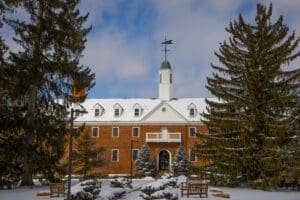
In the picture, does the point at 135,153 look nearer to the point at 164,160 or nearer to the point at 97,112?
the point at 164,160

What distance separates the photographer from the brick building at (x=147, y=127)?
5856 cm

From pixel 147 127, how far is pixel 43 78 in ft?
103

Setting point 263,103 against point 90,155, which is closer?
point 263,103

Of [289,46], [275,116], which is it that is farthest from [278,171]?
[289,46]

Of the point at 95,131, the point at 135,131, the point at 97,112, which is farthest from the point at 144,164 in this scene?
the point at 97,112

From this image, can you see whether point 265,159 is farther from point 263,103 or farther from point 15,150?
point 15,150

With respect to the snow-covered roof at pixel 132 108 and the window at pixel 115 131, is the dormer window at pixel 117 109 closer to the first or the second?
the snow-covered roof at pixel 132 108

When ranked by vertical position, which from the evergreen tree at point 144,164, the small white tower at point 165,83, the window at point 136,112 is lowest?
the evergreen tree at point 144,164

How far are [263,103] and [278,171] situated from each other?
13.9 feet

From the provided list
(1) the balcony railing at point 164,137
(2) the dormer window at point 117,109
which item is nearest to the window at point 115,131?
(2) the dormer window at point 117,109

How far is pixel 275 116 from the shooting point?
29656 mm

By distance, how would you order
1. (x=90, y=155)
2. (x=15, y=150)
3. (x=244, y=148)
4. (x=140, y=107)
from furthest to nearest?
(x=140, y=107) → (x=90, y=155) → (x=244, y=148) → (x=15, y=150)

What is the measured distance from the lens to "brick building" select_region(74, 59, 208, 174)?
58562mm

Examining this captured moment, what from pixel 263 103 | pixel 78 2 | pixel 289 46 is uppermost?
pixel 78 2
